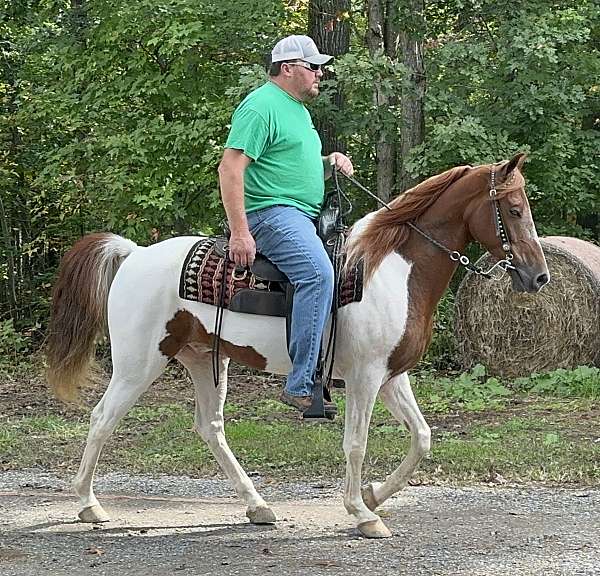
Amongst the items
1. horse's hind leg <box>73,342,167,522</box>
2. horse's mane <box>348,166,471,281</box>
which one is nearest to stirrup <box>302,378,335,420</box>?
horse's mane <box>348,166,471,281</box>

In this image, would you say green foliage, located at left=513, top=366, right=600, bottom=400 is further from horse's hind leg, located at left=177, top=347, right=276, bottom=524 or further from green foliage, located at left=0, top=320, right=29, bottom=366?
green foliage, located at left=0, top=320, right=29, bottom=366

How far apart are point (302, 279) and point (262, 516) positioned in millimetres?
1369

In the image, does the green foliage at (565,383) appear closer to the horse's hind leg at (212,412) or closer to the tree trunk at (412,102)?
the tree trunk at (412,102)

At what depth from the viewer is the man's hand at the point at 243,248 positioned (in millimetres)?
5406

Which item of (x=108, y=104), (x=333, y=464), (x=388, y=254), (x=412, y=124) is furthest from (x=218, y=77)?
(x=388, y=254)

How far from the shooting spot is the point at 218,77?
12.0 meters

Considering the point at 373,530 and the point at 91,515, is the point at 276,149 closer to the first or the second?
the point at 373,530

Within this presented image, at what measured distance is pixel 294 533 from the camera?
564 centimetres

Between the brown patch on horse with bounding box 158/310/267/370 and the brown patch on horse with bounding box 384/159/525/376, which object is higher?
the brown patch on horse with bounding box 384/159/525/376

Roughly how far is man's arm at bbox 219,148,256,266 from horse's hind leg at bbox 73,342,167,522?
0.88 metres

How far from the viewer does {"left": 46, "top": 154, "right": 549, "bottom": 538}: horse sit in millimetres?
5504

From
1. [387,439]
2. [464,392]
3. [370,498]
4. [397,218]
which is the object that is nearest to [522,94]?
[464,392]

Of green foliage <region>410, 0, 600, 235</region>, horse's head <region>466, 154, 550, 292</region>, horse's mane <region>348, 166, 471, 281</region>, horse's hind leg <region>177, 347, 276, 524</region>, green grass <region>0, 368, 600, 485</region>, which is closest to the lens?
horse's head <region>466, 154, 550, 292</region>

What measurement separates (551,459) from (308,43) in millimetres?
3375
